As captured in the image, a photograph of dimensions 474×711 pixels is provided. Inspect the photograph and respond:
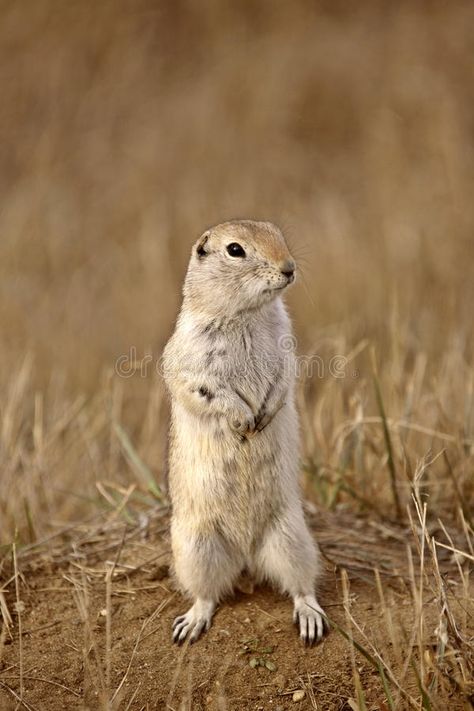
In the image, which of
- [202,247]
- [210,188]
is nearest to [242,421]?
[202,247]

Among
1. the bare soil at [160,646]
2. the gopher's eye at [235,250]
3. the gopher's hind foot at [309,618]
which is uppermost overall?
the gopher's eye at [235,250]

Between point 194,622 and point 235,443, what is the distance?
2.58 ft

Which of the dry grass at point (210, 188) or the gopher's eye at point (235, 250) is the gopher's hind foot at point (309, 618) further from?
the dry grass at point (210, 188)

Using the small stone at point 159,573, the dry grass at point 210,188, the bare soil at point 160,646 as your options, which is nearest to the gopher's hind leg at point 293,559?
the bare soil at point 160,646

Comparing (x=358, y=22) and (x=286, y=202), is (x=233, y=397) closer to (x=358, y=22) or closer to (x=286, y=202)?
(x=286, y=202)

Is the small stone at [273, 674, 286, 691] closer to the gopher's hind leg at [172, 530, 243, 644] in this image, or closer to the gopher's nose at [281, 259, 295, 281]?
the gopher's hind leg at [172, 530, 243, 644]

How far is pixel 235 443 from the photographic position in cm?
385

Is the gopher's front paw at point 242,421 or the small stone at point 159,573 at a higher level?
the gopher's front paw at point 242,421

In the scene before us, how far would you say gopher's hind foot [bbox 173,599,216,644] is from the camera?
12.5 ft

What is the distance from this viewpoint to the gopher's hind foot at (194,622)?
150 inches

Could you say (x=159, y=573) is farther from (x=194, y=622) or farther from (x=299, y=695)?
(x=299, y=695)

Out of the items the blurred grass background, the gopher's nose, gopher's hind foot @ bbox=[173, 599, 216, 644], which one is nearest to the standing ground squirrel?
gopher's hind foot @ bbox=[173, 599, 216, 644]

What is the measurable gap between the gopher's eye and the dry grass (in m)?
2.01

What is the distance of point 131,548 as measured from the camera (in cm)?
450
